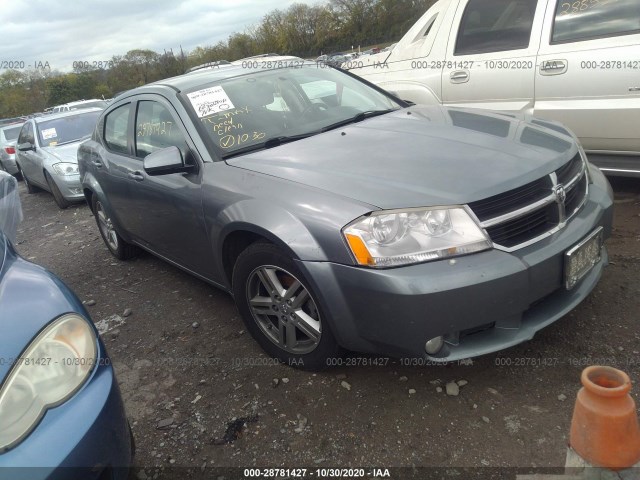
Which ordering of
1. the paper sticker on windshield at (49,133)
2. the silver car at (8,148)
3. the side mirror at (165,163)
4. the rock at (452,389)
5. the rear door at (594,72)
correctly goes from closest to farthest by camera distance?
1. the rock at (452,389)
2. the side mirror at (165,163)
3. the rear door at (594,72)
4. the paper sticker on windshield at (49,133)
5. the silver car at (8,148)

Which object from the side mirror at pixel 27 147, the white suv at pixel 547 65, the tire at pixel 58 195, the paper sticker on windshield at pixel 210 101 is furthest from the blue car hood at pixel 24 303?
the side mirror at pixel 27 147

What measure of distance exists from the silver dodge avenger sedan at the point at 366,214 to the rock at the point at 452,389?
370mm

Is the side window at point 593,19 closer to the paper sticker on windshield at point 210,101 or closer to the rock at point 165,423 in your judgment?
the paper sticker on windshield at point 210,101

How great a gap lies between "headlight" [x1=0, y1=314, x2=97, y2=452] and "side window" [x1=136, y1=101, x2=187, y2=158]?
1530 mm

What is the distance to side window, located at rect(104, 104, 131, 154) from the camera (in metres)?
4.06

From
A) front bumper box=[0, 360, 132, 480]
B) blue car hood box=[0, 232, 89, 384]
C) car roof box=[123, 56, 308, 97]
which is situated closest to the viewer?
front bumper box=[0, 360, 132, 480]

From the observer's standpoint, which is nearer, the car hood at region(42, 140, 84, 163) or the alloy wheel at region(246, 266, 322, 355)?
the alloy wheel at region(246, 266, 322, 355)

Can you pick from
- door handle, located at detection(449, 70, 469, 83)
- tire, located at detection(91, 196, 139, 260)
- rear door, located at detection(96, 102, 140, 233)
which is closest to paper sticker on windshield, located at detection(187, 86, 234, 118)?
rear door, located at detection(96, 102, 140, 233)

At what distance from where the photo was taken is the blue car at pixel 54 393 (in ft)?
5.02

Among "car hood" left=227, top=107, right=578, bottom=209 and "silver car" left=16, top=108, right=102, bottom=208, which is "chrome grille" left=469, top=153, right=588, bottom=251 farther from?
"silver car" left=16, top=108, right=102, bottom=208

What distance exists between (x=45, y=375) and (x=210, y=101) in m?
2.06

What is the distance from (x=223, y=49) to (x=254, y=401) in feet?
181

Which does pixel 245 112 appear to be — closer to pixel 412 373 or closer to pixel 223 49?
pixel 412 373

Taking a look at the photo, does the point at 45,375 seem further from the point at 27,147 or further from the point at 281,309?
the point at 27,147
